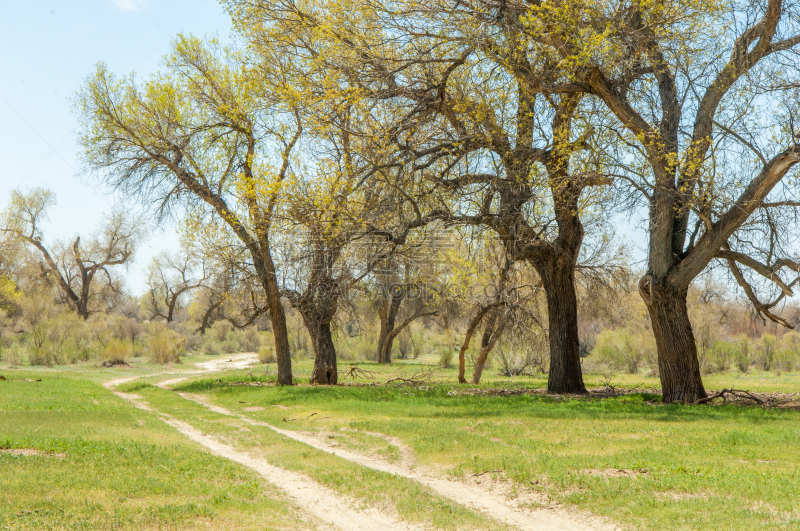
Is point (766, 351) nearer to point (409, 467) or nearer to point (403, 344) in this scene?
point (403, 344)

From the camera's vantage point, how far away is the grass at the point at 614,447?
6.07 metres

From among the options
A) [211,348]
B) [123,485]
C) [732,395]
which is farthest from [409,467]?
[211,348]

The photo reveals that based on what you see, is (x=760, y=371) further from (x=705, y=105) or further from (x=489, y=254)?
(x=705, y=105)

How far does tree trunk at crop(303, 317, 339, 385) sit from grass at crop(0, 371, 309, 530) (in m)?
9.11

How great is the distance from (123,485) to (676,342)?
37.1 ft

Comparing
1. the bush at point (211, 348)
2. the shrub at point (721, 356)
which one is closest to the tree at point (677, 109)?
the shrub at point (721, 356)

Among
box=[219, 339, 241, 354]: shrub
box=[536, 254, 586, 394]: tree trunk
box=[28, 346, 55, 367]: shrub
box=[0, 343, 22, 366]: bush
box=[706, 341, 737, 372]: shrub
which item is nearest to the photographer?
box=[536, 254, 586, 394]: tree trunk

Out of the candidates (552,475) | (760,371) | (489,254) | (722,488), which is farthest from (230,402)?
(760,371)

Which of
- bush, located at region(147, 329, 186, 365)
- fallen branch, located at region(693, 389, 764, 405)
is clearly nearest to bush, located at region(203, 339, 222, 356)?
bush, located at region(147, 329, 186, 365)

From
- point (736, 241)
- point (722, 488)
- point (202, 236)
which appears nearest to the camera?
point (722, 488)

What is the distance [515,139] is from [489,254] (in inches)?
148

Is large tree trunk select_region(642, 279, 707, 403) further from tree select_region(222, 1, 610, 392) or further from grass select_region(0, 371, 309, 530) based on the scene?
grass select_region(0, 371, 309, 530)

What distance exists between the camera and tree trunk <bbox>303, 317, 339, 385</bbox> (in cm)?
2027

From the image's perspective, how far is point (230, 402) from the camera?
16469mm
